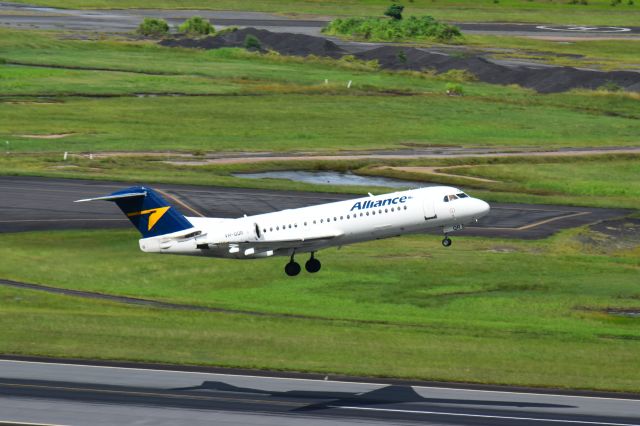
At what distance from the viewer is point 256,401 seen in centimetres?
5659

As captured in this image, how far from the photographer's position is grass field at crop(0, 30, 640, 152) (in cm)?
13850

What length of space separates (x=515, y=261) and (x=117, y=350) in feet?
109

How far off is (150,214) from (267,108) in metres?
81.2

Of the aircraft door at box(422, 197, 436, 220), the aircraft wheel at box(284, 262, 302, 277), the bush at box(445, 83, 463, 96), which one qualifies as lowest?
the bush at box(445, 83, 463, 96)

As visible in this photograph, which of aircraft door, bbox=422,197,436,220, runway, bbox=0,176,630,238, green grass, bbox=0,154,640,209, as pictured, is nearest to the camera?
aircraft door, bbox=422,197,436,220

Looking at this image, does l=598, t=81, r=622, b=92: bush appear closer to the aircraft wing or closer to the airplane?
the airplane

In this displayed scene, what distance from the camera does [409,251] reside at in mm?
92688

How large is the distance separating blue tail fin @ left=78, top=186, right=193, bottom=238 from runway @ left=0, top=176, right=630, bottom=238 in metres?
24.1

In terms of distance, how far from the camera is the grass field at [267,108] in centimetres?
13850

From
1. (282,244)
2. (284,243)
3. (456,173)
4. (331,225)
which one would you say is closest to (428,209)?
(331,225)

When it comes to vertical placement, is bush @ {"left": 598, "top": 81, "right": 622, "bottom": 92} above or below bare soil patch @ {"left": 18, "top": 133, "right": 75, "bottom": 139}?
above

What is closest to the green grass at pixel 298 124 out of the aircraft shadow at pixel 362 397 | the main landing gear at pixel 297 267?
the main landing gear at pixel 297 267

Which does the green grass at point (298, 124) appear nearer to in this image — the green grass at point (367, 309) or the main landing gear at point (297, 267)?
the green grass at point (367, 309)

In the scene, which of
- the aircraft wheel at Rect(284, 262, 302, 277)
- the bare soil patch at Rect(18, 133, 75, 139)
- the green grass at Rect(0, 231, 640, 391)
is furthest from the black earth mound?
the aircraft wheel at Rect(284, 262, 302, 277)
